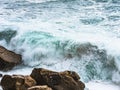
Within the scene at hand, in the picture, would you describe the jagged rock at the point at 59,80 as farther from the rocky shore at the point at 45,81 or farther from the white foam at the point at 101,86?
the white foam at the point at 101,86

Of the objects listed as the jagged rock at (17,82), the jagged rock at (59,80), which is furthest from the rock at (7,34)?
the jagged rock at (59,80)

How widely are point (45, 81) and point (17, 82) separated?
0.64 metres

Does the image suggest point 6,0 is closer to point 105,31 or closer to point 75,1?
point 75,1

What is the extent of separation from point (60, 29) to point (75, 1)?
4535mm

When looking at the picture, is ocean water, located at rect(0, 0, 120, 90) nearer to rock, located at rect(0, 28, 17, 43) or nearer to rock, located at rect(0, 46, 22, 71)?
rock, located at rect(0, 28, 17, 43)

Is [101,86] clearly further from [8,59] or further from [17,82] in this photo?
[8,59]

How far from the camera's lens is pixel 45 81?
27.1 ft

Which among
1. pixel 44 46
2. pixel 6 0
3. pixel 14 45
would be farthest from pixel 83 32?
pixel 6 0

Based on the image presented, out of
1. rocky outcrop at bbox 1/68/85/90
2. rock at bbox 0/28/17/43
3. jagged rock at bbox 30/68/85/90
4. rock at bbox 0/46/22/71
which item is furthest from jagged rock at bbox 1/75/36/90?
rock at bbox 0/28/17/43

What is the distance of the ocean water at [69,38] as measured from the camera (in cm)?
1023

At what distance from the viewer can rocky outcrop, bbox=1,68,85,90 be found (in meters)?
8.07

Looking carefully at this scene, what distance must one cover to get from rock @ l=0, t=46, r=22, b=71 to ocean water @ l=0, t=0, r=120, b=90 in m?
0.17

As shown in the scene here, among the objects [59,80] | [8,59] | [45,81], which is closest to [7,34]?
[8,59]

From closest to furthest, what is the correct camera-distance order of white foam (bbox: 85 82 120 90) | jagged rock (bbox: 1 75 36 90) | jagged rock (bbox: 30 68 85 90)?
jagged rock (bbox: 1 75 36 90) < jagged rock (bbox: 30 68 85 90) < white foam (bbox: 85 82 120 90)
